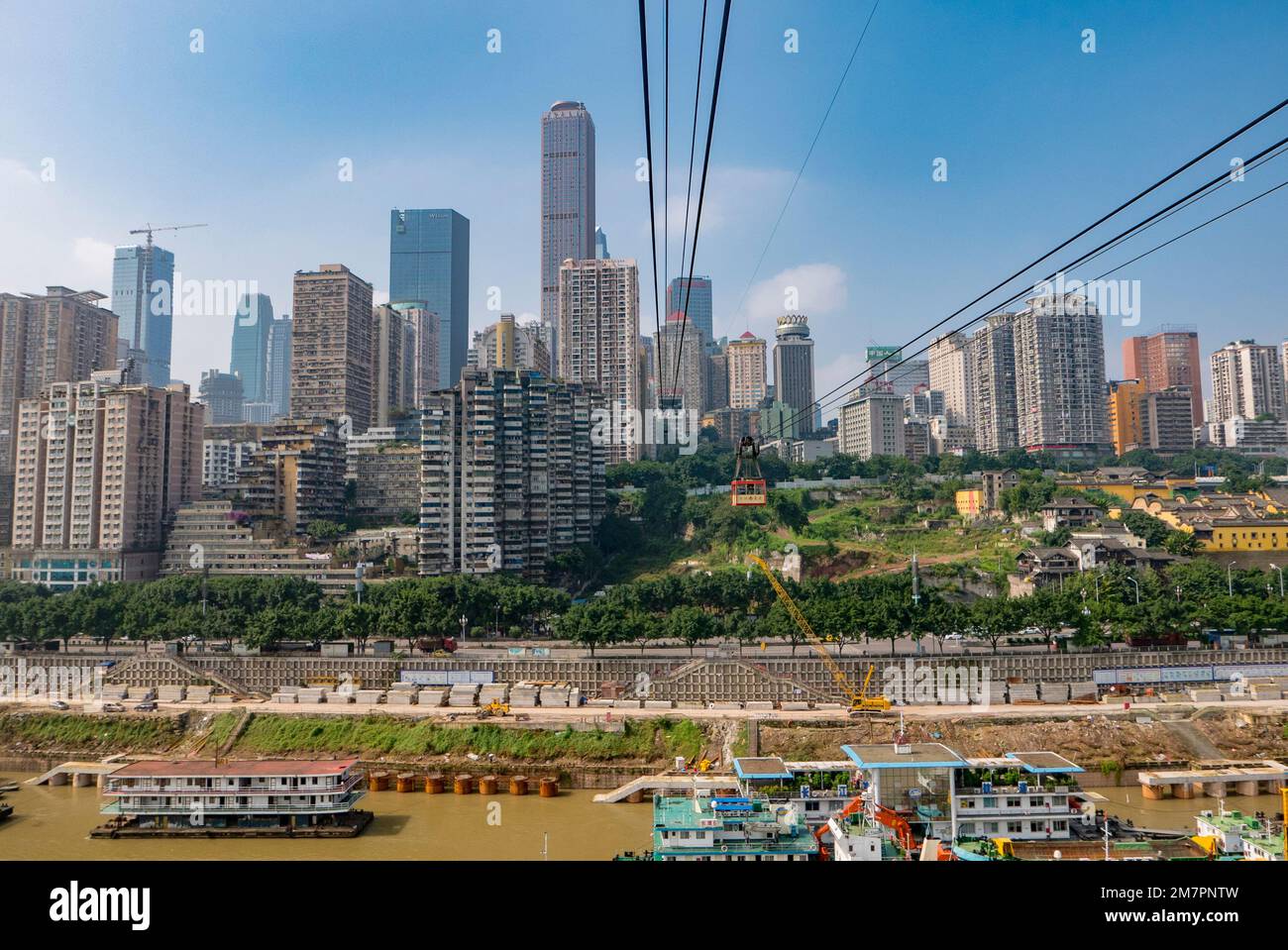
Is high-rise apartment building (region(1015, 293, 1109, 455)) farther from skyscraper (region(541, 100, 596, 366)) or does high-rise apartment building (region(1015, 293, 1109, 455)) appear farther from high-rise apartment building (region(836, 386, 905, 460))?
skyscraper (region(541, 100, 596, 366))

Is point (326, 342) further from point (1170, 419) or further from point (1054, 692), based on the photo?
point (1170, 419)

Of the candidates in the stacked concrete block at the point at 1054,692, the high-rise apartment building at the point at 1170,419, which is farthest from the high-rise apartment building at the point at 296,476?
the high-rise apartment building at the point at 1170,419

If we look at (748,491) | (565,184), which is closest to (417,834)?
(748,491)

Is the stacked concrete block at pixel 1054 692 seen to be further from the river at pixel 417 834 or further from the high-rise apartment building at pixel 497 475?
the high-rise apartment building at pixel 497 475

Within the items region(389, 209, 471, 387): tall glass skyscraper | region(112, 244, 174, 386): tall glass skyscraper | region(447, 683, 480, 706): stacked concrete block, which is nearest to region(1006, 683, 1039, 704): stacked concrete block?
region(447, 683, 480, 706): stacked concrete block

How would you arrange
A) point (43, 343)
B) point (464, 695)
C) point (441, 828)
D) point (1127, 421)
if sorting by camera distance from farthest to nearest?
point (1127, 421) < point (43, 343) < point (464, 695) < point (441, 828)
